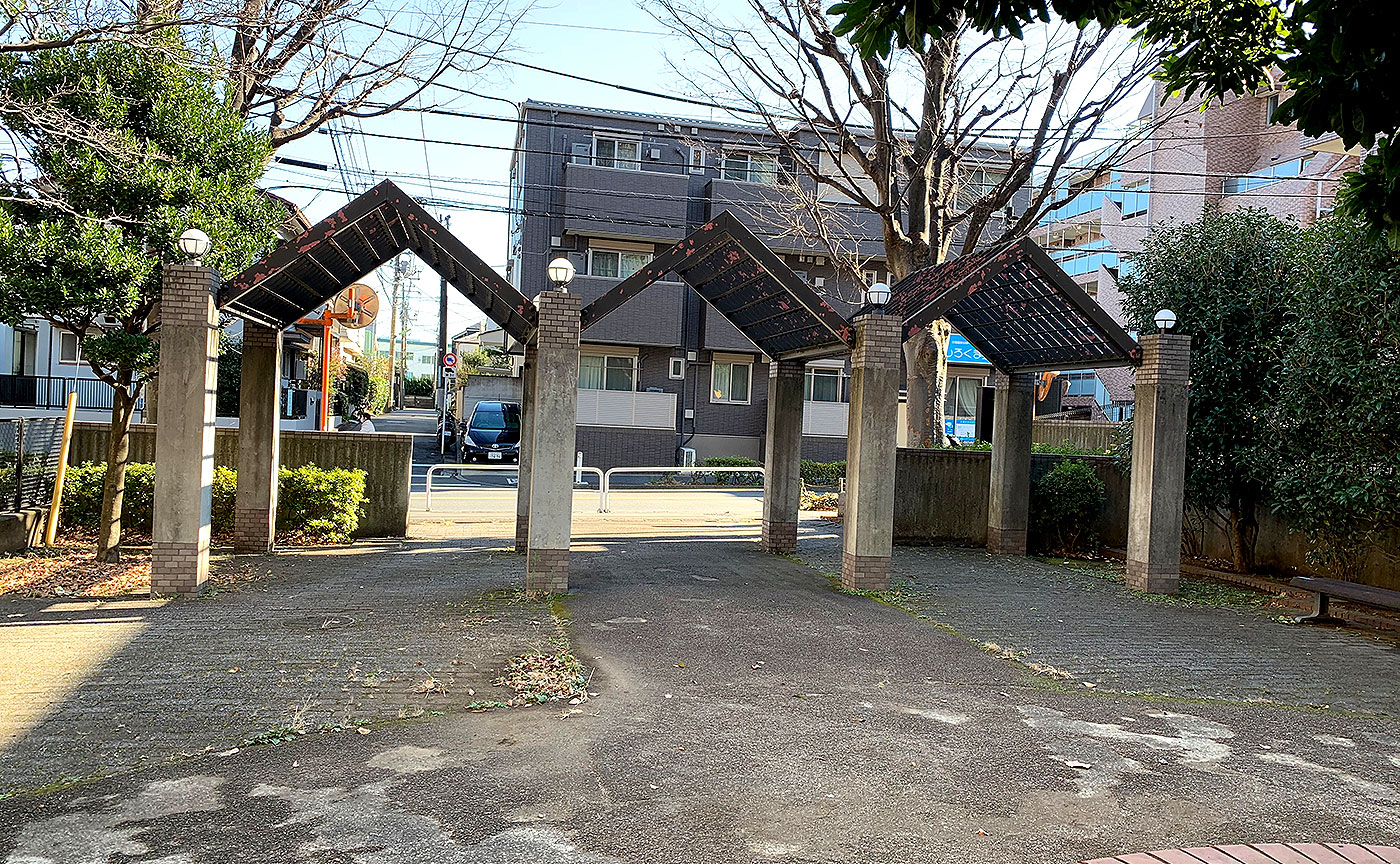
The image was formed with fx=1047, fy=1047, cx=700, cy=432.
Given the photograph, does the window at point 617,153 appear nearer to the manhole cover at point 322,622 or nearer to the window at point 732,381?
the window at point 732,381

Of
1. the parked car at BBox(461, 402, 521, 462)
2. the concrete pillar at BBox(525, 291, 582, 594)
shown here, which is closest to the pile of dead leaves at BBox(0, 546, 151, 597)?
the concrete pillar at BBox(525, 291, 582, 594)

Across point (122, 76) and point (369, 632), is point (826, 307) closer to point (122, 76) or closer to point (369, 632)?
point (369, 632)

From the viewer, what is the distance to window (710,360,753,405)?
30.2 metres

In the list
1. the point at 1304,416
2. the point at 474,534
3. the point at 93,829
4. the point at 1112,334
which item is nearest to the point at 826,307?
the point at 1112,334

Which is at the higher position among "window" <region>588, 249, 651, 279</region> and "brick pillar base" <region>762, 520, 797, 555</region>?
Answer: "window" <region>588, 249, 651, 279</region>

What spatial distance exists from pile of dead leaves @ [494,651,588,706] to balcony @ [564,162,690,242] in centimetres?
2097

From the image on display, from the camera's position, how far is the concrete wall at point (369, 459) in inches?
571

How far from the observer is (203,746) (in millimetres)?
5570

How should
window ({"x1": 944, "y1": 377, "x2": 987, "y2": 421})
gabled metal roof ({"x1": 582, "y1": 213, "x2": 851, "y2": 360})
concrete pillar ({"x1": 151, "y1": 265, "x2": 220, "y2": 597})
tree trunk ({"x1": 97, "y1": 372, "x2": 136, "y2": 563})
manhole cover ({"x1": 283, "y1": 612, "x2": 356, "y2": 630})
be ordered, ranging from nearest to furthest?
manhole cover ({"x1": 283, "y1": 612, "x2": 356, "y2": 630}) → concrete pillar ({"x1": 151, "y1": 265, "x2": 220, "y2": 597}) → gabled metal roof ({"x1": 582, "y1": 213, "x2": 851, "y2": 360}) → tree trunk ({"x1": 97, "y1": 372, "x2": 136, "y2": 563}) → window ({"x1": 944, "y1": 377, "x2": 987, "y2": 421})

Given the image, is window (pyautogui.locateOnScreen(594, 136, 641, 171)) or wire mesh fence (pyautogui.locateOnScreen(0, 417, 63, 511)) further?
window (pyautogui.locateOnScreen(594, 136, 641, 171))

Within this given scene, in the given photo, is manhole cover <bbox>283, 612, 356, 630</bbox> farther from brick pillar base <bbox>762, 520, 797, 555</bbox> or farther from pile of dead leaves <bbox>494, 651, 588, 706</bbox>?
brick pillar base <bbox>762, 520, 797, 555</bbox>

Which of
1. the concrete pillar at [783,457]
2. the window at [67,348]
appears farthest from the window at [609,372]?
the concrete pillar at [783,457]

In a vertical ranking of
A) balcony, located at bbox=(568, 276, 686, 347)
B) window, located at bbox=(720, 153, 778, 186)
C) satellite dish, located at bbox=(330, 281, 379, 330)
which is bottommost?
satellite dish, located at bbox=(330, 281, 379, 330)

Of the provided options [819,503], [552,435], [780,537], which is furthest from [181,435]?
[819,503]
